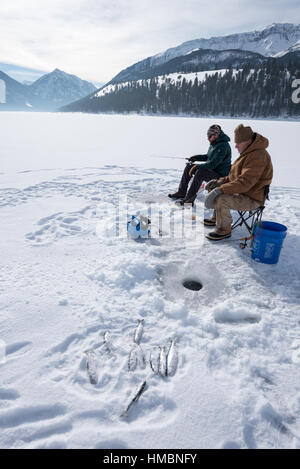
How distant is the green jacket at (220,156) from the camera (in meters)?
5.31

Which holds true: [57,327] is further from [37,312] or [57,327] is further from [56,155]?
[56,155]

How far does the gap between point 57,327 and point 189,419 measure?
1.50m

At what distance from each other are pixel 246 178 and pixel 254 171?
0.14 meters

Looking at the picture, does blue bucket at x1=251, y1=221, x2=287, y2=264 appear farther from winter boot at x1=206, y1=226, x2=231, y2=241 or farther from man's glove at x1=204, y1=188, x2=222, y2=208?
man's glove at x1=204, y1=188, x2=222, y2=208

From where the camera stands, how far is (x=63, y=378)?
2176 millimetres

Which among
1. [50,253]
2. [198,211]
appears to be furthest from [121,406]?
[198,211]

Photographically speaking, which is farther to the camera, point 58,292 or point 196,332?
point 58,292

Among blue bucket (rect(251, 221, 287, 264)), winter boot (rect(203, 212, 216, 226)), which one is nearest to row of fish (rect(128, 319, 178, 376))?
blue bucket (rect(251, 221, 287, 264))

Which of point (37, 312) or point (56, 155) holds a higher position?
point (56, 155)

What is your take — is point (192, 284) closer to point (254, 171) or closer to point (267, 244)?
point (267, 244)

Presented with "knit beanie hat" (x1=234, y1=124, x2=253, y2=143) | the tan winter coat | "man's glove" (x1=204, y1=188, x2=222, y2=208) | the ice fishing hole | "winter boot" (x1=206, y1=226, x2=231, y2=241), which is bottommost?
the ice fishing hole

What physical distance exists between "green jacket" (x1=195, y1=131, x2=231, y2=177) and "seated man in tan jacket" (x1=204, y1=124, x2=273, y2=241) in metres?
1.29

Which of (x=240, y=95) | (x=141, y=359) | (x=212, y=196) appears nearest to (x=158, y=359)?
(x=141, y=359)

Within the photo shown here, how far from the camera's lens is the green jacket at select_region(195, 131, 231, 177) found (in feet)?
17.4
